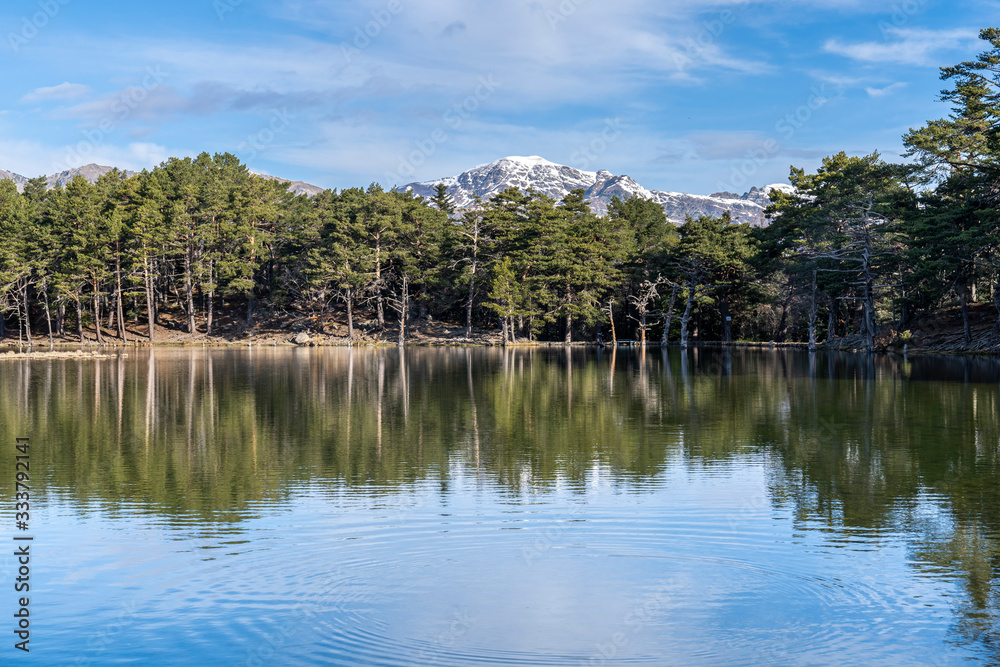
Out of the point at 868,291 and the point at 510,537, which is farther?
the point at 868,291

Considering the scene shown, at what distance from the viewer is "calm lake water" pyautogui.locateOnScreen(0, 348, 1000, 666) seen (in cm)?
777

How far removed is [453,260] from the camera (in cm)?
7944

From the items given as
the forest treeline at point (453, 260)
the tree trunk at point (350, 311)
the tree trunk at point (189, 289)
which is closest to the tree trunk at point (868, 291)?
the forest treeline at point (453, 260)

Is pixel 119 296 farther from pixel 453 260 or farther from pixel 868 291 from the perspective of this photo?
pixel 868 291

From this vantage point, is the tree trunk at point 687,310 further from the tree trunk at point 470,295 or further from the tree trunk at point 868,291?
the tree trunk at point 470,295

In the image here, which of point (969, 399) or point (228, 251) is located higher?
point (228, 251)

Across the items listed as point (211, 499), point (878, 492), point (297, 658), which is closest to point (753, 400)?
point (878, 492)

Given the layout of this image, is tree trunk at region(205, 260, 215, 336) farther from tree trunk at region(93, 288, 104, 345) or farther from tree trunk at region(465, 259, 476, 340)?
tree trunk at region(465, 259, 476, 340)

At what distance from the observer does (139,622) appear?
8195 millimetres

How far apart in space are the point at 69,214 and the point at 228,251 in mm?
14859

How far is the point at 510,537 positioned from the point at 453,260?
69.2 m

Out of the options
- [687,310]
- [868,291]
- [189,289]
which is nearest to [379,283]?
[189,289]

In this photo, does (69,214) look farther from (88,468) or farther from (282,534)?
(282,534)

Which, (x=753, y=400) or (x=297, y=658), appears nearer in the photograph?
(x=297, y=658)
